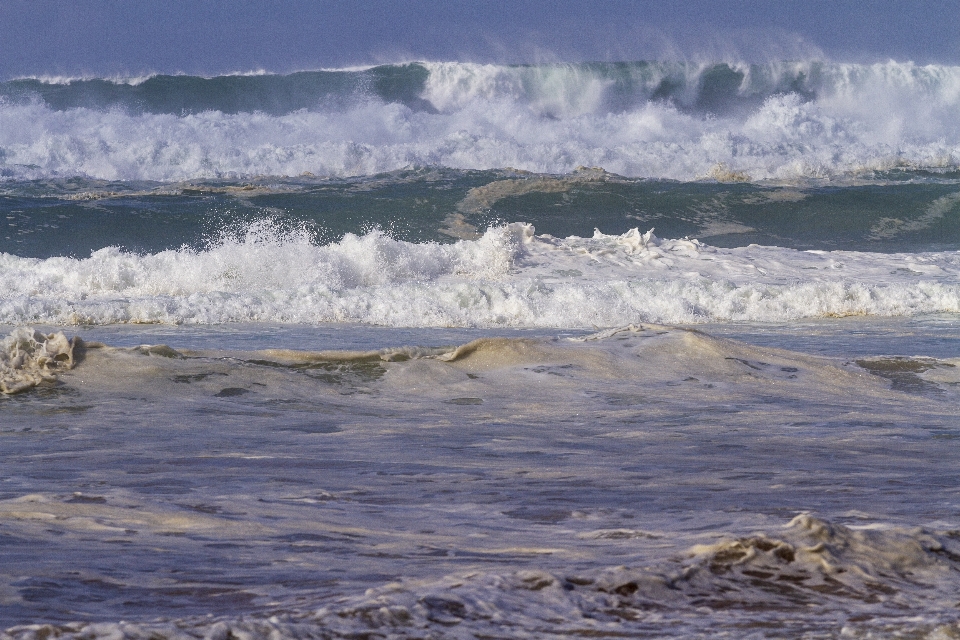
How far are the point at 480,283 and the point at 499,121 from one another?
19574mm

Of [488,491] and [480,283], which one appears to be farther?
[480,283]

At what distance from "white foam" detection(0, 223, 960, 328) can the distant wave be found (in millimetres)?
12420

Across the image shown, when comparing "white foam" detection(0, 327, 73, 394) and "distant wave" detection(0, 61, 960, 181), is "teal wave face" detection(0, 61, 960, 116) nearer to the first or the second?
"distant wave" detection(0, 61, 960, 181)

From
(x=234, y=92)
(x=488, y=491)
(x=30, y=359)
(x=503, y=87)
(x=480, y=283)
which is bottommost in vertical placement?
(x=488, y=491)

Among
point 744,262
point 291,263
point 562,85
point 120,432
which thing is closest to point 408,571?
point 120,432

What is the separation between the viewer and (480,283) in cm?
1119

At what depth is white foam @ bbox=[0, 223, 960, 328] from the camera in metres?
10.3

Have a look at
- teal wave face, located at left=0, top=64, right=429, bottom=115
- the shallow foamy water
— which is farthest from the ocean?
teal wave face, located at left=0, top=64, right=429, bottom=115

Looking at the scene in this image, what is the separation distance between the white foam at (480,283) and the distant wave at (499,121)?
1242 cm

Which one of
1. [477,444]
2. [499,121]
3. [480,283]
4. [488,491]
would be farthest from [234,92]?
[488,491]

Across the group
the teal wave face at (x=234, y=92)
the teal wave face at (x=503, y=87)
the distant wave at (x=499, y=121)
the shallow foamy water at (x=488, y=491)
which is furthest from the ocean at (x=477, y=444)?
the teal wave face at (x=503, y=87)

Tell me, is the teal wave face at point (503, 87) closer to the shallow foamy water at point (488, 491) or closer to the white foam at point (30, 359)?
the white foam at point (30, 359)

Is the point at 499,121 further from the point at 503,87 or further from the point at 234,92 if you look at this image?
the point at 234,92

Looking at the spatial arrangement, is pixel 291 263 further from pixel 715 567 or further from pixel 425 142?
pixel 425 142
